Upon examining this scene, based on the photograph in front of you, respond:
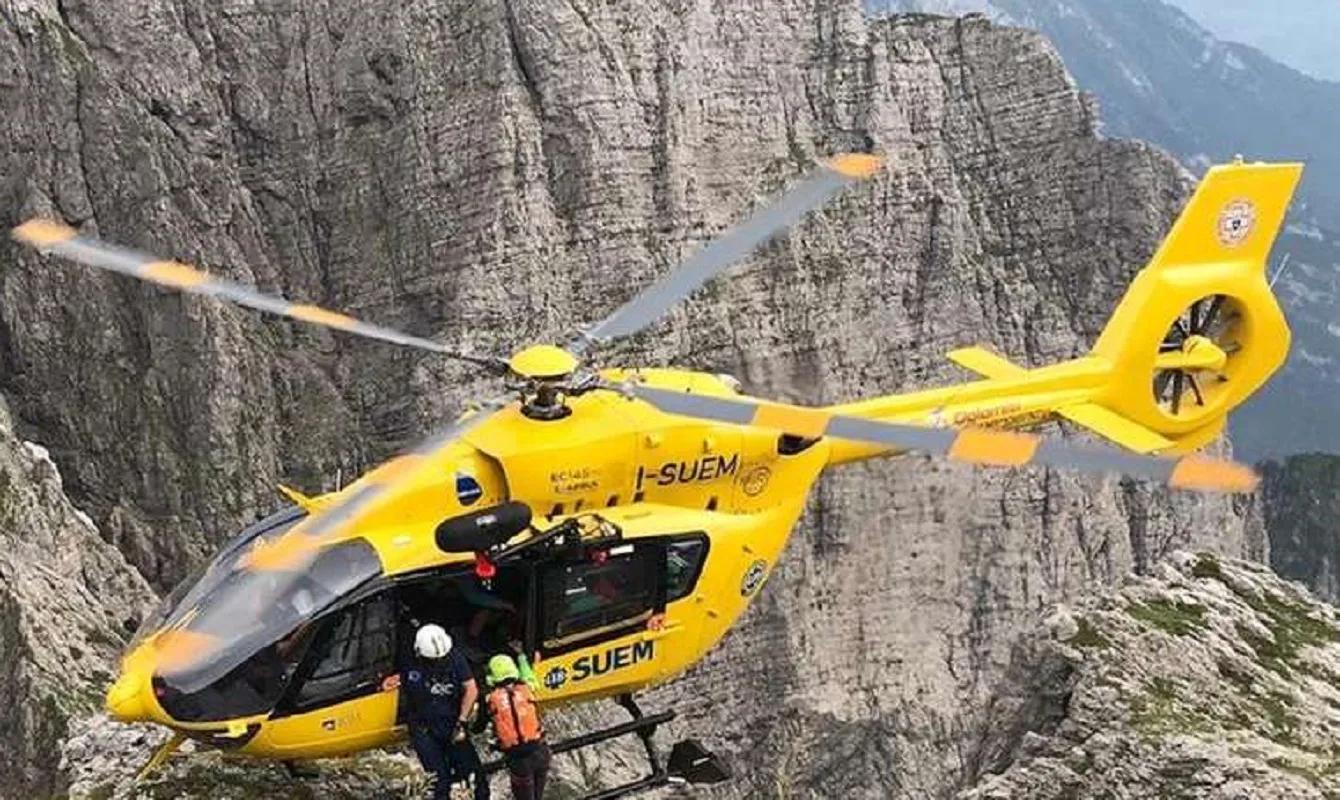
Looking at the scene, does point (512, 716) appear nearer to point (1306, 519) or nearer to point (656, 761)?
point (656, 761)

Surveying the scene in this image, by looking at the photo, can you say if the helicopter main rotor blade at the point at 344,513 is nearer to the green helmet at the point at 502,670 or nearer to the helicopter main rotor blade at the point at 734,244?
the green helmet at the point at 502,670

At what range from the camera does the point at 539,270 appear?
4341 centimetres

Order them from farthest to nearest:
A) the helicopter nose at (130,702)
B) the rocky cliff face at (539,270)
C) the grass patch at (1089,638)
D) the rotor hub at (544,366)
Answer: the rocky cliff face at (539,270)
the grass patch at (1089,638)
the rotor hub at (544,366)
the helicopter nose at (130,702)

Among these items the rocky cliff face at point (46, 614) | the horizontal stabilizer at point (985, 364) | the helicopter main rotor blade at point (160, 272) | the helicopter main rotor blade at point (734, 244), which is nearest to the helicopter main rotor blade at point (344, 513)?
the helicopter main rotor blade at point (160, 272)

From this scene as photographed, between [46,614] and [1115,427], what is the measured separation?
47.8 ft

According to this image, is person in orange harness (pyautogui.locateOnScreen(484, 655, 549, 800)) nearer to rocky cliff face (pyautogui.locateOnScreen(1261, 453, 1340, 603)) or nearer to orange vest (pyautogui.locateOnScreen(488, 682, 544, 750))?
orange vest (pyautogui.locateOnScreen(488, 682, 544, 750))

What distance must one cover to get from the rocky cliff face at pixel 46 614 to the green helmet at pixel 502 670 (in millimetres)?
5370

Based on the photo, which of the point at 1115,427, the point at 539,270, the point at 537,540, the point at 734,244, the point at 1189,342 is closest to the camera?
the point at 537,540

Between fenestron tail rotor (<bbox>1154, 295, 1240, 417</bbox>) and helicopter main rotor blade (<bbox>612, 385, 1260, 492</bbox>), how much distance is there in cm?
792

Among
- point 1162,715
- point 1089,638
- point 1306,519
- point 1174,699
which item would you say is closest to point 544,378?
point 1089,638

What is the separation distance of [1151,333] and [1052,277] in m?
35.3

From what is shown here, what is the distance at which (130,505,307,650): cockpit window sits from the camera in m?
Answer: 12.4

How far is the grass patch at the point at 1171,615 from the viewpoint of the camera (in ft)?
50.0

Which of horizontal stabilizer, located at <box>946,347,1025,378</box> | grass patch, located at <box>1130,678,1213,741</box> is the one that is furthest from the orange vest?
horizontal stabilizer, located at <box>946,347,1025,378</box>
